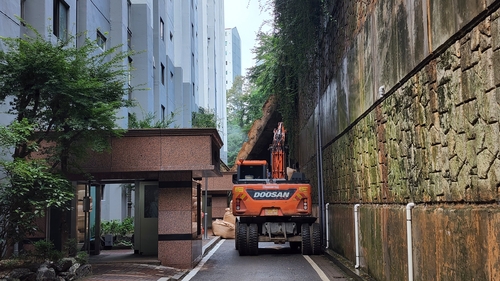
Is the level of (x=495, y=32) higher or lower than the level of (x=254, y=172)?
higher

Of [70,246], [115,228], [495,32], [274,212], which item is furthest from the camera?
[115,228]

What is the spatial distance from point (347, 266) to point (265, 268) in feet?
7.30

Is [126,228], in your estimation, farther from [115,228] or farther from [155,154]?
[155,154]

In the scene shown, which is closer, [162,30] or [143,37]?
[143,37]

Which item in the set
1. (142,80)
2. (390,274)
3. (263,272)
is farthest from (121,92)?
(142,80)

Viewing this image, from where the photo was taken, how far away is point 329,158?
17.7m

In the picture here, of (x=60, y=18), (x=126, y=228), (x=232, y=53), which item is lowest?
(x=126, y=228)

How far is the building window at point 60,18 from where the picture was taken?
16.6 m

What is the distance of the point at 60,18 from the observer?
16984 mm

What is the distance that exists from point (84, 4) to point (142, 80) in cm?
685

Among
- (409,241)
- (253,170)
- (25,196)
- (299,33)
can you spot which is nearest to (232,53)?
(253,170)

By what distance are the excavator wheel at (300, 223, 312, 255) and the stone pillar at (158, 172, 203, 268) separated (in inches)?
182

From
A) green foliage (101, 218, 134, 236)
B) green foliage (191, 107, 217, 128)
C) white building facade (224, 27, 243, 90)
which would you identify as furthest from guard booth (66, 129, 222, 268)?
white building facade (224, 27, 243, 90)

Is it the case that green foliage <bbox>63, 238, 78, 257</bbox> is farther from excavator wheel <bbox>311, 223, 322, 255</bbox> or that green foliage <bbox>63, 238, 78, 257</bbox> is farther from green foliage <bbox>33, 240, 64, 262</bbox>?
excavator wheel <bbox>311, 223, 322, 255</bbox>
